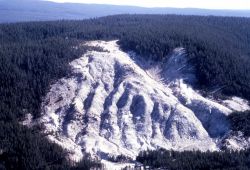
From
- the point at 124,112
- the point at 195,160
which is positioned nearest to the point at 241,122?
the point at 195,160

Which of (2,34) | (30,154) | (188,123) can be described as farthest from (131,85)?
(2,34)

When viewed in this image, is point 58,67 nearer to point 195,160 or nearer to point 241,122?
point 241,122

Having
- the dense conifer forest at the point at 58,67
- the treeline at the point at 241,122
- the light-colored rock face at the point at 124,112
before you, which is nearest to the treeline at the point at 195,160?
the dense conifer forest at the point at 58,67

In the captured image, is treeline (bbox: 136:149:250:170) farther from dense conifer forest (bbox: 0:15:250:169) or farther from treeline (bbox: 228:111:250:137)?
treeline (bbox: 228:111:250:137)

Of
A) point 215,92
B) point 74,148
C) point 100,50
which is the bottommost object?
point 74,148

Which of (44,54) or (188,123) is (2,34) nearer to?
(44,54)

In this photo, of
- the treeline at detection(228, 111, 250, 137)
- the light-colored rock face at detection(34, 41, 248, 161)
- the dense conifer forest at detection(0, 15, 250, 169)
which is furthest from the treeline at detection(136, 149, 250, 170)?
the treeline at detection(228, 111, 250, 137)

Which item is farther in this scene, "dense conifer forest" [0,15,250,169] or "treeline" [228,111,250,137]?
"treeline" [228,111,250,137]
